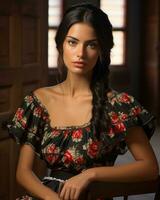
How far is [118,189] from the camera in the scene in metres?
1.26

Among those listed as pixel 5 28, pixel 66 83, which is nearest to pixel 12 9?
pixel 5 28

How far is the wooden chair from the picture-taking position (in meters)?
1.22

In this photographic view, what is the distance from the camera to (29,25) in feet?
9.12

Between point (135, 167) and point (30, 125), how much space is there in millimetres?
381

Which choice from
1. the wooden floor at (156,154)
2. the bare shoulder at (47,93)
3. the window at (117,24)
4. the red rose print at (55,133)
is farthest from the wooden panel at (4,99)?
the window at (117,24)

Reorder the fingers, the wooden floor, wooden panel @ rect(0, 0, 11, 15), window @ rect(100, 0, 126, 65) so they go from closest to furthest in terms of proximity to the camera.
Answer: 1. the fingers
2. wooden panel @ rect(0, 0, 11, 15)
3. the wooden floor
4. window @ rect(100, 0, 126, 65)

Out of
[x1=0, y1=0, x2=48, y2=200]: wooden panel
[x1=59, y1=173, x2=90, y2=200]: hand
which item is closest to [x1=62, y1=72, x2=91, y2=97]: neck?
[x1=59, y1=173, x2=90, y2=200]: hand

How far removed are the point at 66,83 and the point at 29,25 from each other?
4.09ft

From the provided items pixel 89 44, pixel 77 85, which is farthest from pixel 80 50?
pixel 77 85

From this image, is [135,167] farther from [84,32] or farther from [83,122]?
[84,32]

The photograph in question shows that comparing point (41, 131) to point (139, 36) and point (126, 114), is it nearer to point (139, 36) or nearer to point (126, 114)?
point (126, 114)

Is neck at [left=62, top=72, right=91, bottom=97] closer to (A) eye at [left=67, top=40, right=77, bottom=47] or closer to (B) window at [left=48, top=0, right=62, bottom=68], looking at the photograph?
(A) eye at [left=67, top=40, right=77, bottom=47]

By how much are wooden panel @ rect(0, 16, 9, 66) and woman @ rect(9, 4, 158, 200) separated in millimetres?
909

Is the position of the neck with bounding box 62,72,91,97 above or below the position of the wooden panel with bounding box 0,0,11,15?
below
